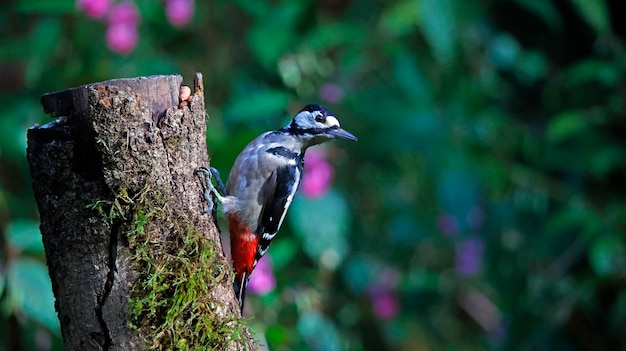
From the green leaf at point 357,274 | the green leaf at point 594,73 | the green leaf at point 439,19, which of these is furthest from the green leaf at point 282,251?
the green leaf at point 594,73

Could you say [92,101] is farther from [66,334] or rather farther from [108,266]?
[66,334]

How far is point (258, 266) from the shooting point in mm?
3324

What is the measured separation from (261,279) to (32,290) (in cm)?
95

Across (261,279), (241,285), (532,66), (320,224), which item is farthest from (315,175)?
(532,66)

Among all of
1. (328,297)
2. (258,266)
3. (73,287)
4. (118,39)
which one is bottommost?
(328,297)

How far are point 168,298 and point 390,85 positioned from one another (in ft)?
9.51

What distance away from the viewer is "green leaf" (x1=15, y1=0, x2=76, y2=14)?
379 centimetres

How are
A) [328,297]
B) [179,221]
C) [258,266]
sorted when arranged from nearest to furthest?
[179,221] < [258,266] < [328,297]

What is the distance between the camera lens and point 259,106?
3445mm

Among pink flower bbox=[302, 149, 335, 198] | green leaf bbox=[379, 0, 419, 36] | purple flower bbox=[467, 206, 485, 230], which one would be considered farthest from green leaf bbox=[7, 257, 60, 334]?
purple flower bbox=[467, 206, 485, 230]

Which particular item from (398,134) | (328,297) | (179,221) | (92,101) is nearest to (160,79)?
(92,101)

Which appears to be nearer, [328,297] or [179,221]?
[179,221]

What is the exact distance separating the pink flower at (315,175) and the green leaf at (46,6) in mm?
1337

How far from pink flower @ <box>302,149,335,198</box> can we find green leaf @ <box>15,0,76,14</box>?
4.38ft
